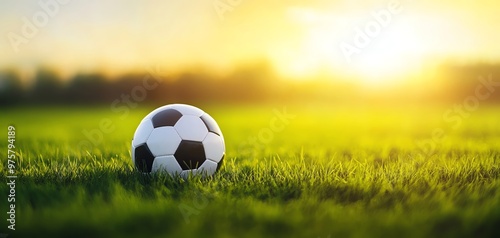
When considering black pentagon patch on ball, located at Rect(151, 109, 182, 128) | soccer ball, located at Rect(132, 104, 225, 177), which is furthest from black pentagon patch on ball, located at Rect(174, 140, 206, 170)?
black pentagon patch on ball, located at Rect(151, 109, 182, 128)

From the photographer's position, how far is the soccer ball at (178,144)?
4695 millimetres

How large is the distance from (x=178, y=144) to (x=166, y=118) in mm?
337

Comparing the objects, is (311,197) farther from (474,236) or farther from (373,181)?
(474,236)

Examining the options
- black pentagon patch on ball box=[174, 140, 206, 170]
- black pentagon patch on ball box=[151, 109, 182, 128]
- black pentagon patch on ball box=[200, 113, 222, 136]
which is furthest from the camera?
black pentagon patch on ball box=[200, 113, 222, 136]

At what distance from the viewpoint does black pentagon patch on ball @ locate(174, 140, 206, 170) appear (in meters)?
4.69

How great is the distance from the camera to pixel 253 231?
124 inches

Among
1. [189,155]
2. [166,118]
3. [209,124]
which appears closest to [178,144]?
[189,155]

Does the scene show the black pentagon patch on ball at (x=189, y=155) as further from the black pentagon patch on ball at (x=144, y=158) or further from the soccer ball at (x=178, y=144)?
the black pentagon patch on ball at (x=144, y=158)

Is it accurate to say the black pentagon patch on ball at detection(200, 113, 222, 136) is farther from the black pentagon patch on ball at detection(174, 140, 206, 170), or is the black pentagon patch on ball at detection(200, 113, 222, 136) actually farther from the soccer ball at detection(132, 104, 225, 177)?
the black pentagon patch on ball at detection(174, 140, 206, 170)

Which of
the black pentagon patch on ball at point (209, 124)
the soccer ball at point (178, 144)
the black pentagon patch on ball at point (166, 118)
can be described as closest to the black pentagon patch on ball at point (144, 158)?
the soccer ball at point (178, 144)

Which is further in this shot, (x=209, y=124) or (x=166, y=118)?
(x=209, y=124)

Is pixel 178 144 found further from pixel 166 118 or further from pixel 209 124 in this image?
pixel 209 124

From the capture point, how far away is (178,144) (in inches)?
185

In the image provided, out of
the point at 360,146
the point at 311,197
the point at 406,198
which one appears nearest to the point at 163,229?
the point at 311,197
